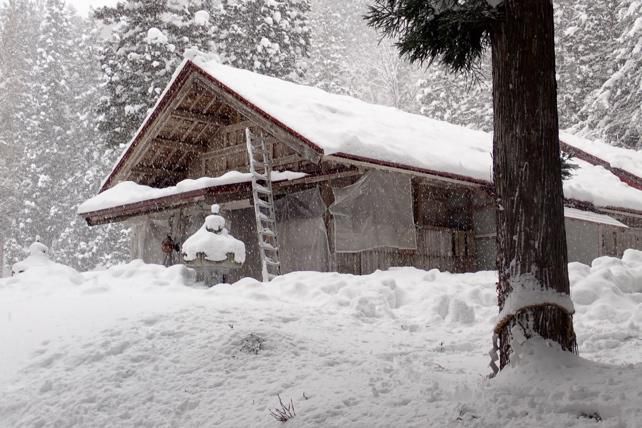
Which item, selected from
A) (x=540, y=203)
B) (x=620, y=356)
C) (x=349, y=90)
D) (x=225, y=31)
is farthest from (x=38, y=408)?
(x=349, y=90)

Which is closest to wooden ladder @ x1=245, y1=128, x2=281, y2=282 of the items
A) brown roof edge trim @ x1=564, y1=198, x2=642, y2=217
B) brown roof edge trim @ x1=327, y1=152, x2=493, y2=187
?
brown roof edge trim @ x1=327, y1=152, x2=493, y2=187

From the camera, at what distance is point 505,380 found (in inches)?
173

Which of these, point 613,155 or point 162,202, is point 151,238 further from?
point 613,155

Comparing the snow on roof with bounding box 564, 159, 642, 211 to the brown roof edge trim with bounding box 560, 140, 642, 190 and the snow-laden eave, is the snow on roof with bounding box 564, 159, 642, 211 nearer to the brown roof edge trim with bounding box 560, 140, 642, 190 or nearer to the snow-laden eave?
the brown roof edge trim with bounding box 560, 140, 642, 190

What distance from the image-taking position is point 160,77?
24.0 meters

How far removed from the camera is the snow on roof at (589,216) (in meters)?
14.6

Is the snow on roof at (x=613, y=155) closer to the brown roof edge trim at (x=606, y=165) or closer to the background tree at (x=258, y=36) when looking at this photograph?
the brown roof edge trim at (x=606, y=165)

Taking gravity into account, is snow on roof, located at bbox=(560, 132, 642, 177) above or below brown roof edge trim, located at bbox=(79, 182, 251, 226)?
above

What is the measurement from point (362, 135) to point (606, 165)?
1009 centimetres

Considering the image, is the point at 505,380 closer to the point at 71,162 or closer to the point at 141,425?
the point at 141,425

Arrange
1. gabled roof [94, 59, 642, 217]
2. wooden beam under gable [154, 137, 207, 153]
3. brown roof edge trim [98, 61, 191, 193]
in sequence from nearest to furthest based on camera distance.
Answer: gabled roof [94, 59, 642, 217], brown roof edge trim [98, 61, 191, 193], wooden beam under gable [154, 137, 207, 153]

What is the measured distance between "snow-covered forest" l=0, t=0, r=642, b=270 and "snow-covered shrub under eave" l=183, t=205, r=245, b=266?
1447 centimetres

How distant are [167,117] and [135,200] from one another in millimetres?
2120

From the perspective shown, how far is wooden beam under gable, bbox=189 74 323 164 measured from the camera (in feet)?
36.9
